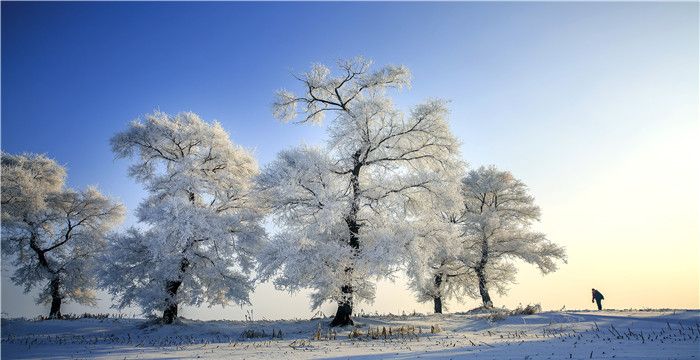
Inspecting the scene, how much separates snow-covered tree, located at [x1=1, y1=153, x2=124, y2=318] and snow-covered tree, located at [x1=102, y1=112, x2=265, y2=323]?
768cm

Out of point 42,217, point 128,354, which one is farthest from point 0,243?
point 128,354

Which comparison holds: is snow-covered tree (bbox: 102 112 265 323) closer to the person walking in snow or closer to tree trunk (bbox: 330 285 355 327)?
tree trunk (bbox: 330 285 355 327)

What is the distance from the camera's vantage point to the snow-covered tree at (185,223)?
57.4ft

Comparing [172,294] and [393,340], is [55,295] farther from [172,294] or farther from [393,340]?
[393,340]

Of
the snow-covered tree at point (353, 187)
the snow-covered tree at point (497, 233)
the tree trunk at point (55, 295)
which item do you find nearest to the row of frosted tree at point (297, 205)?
the snow-covered tree at point (353, 187)

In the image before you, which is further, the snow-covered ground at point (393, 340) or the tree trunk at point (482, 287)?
the tree trunk at point (482, 287)

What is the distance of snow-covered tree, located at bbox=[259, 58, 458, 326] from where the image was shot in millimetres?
15445

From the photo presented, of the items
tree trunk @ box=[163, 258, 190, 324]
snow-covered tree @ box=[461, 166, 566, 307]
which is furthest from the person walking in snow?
tree trunk @ box=[163, 258, 190, 324]

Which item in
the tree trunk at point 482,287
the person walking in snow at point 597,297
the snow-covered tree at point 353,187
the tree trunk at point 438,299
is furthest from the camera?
the tree trunk at point 438,299

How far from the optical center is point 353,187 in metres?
17.4

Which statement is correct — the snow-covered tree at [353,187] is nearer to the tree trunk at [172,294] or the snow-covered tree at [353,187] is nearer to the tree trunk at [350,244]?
the tree trunk at [350,244]

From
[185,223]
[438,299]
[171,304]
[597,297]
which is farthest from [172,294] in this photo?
[597,297]

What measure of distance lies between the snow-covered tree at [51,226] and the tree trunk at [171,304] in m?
8.67

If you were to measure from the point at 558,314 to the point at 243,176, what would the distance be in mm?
15954
